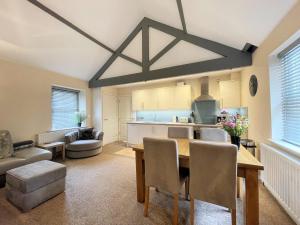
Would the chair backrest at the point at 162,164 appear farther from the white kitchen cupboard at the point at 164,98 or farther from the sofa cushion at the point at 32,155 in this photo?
the white kitchen cupboard at the point at 164,98

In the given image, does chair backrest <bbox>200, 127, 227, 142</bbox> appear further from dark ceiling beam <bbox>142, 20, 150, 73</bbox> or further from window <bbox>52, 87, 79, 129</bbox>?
window <bbox>52, 87, 79, 129</bbox>

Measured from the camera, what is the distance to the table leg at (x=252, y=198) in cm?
147

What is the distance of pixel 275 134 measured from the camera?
230 cm

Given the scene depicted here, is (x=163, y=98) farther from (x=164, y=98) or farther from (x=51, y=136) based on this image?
(x=51, y=136)

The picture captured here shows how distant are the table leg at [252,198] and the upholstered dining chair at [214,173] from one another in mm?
204

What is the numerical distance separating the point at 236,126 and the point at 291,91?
3.53 ft

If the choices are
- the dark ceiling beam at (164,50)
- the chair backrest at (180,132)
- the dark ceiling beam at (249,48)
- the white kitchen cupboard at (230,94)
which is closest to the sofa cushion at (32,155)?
the chair backrest at (180,132)

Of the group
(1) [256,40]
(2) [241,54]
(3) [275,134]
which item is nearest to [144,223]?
(3) [275,134]

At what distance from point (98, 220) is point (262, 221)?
200 cm

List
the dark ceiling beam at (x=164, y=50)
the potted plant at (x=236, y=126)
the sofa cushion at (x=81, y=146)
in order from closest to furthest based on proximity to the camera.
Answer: the potted plant at (x=236, y=126), the dark ceiling beam at (x=164, y=50), the sofa cushion at (x=81, y=146)

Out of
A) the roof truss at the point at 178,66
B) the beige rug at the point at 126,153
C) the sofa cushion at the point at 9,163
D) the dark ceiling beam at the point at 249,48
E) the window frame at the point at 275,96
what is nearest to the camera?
the window frame at the point at 275,96

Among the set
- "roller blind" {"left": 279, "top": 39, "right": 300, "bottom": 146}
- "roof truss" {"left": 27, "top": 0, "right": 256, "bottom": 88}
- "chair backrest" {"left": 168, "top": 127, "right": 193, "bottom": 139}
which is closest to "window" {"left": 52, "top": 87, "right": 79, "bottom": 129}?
"roof truss" {"left": 27, "top": 0, "right": 256, "bottom": 88}

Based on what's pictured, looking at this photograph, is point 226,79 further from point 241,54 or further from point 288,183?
point 288,183

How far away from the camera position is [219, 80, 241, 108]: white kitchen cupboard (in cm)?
394
